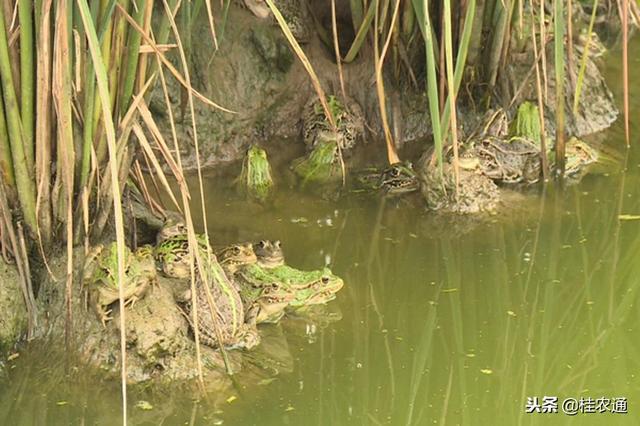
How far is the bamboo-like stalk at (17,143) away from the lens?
3.18 meters

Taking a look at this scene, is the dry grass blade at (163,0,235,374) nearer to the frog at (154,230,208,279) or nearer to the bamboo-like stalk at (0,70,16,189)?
the frog at (154,230,208,279)

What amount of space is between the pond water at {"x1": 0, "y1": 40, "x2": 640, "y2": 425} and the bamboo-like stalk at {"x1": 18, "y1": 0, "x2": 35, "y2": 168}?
2.29ft

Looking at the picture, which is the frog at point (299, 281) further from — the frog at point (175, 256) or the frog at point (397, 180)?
the frog at point (397, 180)

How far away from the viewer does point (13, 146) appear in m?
3.29

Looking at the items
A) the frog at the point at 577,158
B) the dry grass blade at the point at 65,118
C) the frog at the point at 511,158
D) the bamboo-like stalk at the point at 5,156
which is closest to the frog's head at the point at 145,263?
the dry grass blade at the point at 65,118

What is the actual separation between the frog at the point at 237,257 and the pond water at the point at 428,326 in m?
0.25

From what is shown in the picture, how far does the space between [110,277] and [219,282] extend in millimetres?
387

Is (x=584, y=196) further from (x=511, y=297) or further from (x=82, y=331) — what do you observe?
(x=82, y=331)

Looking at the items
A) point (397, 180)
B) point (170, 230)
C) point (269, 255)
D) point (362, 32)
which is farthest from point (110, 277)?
point (362, 32)

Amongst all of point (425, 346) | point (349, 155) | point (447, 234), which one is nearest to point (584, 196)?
point (447, 234)


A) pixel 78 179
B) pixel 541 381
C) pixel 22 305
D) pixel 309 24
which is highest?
pixel 309 24

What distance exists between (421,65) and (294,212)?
1117mm

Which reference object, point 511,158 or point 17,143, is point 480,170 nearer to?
point 511,158

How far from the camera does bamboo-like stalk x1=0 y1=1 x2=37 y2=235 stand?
10.4 ft
